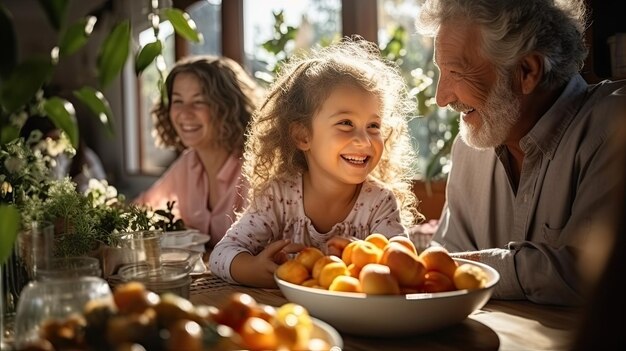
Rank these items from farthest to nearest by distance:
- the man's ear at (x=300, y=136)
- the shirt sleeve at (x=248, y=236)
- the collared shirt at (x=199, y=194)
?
the collared shirt at (x=199, y=194)
the man's ear at (x=300, y=136)
the shirt sleeve at (x=248, y=236)

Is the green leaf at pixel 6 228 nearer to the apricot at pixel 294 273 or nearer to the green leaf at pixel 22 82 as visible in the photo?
the green leaf at pixel 22 82

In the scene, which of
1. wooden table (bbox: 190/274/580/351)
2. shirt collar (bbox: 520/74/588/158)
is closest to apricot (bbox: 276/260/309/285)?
wooden table (bbox: 190/274/580/351)

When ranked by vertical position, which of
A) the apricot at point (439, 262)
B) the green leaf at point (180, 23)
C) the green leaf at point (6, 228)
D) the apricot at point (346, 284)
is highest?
the green leaf at point (180, 23)

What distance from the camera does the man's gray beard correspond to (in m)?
1.62

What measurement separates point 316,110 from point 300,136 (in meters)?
0.09

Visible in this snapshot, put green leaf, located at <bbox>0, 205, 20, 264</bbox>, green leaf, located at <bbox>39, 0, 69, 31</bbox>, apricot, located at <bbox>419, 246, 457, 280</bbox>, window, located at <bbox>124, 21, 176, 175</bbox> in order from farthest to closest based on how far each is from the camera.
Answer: window, located at <bbox>124, 21, 176, 175</bbox>, apricot, located at <bbox>419, 246, 457, 280</bbox>, green leaf, located at <bbox>0, 205, 20, 264</bbox>, green leaf, located at <bbox>39, 0, 69, 31</bbox>

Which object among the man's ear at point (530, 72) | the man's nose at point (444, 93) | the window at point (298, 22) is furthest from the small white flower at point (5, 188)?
the window at point (298, 22)

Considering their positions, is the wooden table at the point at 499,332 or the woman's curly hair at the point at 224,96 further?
the woman's curly hair at the point at 224,96

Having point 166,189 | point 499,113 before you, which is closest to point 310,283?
point 499,113

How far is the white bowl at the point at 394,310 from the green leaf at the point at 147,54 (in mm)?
446

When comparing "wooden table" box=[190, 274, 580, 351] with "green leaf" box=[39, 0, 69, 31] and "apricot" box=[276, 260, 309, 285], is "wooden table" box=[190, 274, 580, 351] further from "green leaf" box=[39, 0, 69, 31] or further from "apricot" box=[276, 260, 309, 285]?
"green leaf" box=[39, 0, 69, 31]

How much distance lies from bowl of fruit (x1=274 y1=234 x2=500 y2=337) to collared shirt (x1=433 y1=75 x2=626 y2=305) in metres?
0.22

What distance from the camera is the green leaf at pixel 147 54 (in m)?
1.00

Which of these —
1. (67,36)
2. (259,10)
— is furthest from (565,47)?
(259,10)
